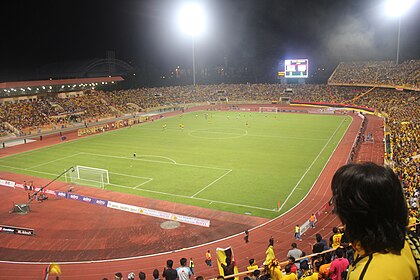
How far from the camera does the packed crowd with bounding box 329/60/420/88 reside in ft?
224

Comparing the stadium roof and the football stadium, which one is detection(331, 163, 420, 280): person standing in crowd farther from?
the stadium roof

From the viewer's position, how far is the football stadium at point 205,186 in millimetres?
4918

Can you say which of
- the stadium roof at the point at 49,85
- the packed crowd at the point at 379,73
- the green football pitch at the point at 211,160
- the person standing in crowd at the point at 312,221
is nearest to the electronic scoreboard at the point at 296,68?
the packed crowd at the point at 379,73

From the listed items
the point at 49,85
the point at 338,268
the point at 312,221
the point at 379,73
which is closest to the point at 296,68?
A: the point at 379,73

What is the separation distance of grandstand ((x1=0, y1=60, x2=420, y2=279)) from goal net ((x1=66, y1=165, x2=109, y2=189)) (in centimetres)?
146

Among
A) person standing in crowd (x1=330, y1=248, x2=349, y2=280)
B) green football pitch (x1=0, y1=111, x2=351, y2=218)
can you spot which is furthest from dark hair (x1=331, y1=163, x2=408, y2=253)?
green football pitch (x1=0, y1=111, x2=351, y2=218)

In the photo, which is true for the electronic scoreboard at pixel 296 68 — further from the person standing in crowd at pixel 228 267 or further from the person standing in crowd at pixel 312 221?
the person standing in crowd at pixel 228 267

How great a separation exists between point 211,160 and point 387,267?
36.8 metres

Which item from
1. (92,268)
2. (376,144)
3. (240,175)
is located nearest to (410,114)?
(376,144)

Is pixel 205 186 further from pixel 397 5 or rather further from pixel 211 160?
pixel 397 5

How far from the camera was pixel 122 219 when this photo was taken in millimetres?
24250

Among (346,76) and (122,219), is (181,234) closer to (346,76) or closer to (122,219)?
(122,219)

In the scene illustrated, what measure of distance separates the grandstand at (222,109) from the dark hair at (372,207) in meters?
16.1

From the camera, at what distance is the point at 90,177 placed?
3266 centimetres
